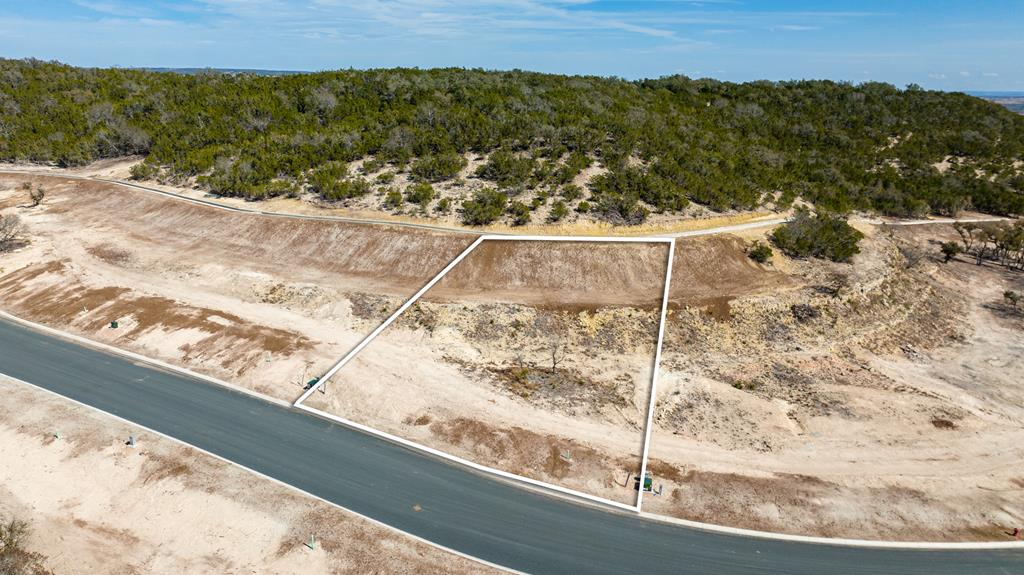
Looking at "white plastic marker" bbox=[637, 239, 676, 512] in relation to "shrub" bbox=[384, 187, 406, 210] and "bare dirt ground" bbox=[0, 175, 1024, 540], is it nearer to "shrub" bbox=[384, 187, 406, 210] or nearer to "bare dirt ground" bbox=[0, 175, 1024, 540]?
"bare dirt ground" bbox=[0, 175, 1024, 540]

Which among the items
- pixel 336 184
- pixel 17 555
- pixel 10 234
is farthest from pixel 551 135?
pixel 10 234

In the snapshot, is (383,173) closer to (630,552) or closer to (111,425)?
(111,425)

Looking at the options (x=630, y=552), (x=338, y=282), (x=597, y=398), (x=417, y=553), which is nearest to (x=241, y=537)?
(x=417, y=553)

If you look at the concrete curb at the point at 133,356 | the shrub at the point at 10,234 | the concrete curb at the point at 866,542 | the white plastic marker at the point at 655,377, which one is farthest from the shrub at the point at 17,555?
the shrub at the point at 10,234

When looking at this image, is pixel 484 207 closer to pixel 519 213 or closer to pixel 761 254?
pixel 519 213

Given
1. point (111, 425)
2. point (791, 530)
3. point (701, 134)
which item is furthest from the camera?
point (701, 134)

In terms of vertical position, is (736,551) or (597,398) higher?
(597,398)
